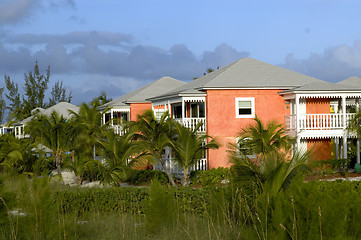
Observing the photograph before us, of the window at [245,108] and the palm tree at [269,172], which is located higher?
the window at [245,108]

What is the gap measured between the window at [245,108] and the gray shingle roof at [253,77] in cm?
87

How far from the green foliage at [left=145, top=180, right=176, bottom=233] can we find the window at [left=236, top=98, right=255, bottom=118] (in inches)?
738

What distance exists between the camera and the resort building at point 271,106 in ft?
87.8

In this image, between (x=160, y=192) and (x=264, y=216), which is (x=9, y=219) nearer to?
(x=160, y=192)

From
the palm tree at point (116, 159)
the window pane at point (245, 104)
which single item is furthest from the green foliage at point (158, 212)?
the window pane at point (245, 104)

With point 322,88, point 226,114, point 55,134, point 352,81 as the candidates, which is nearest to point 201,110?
point 226,114

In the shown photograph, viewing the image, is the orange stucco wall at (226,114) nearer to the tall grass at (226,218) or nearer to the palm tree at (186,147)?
the palm tree at (186,147)

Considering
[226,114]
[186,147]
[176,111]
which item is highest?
[176,111]

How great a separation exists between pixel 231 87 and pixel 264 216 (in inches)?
847

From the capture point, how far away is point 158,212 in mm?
9195

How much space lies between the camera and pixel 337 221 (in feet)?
19.3

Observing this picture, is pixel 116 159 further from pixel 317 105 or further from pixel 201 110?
pixel 317 105

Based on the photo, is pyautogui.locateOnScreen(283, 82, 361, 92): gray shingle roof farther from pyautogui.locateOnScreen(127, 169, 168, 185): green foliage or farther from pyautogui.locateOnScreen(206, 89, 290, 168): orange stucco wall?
pyautogui.locateOnScreen(127, 169, 168, 185): green foliage

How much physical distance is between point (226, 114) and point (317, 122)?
5.11 metres
